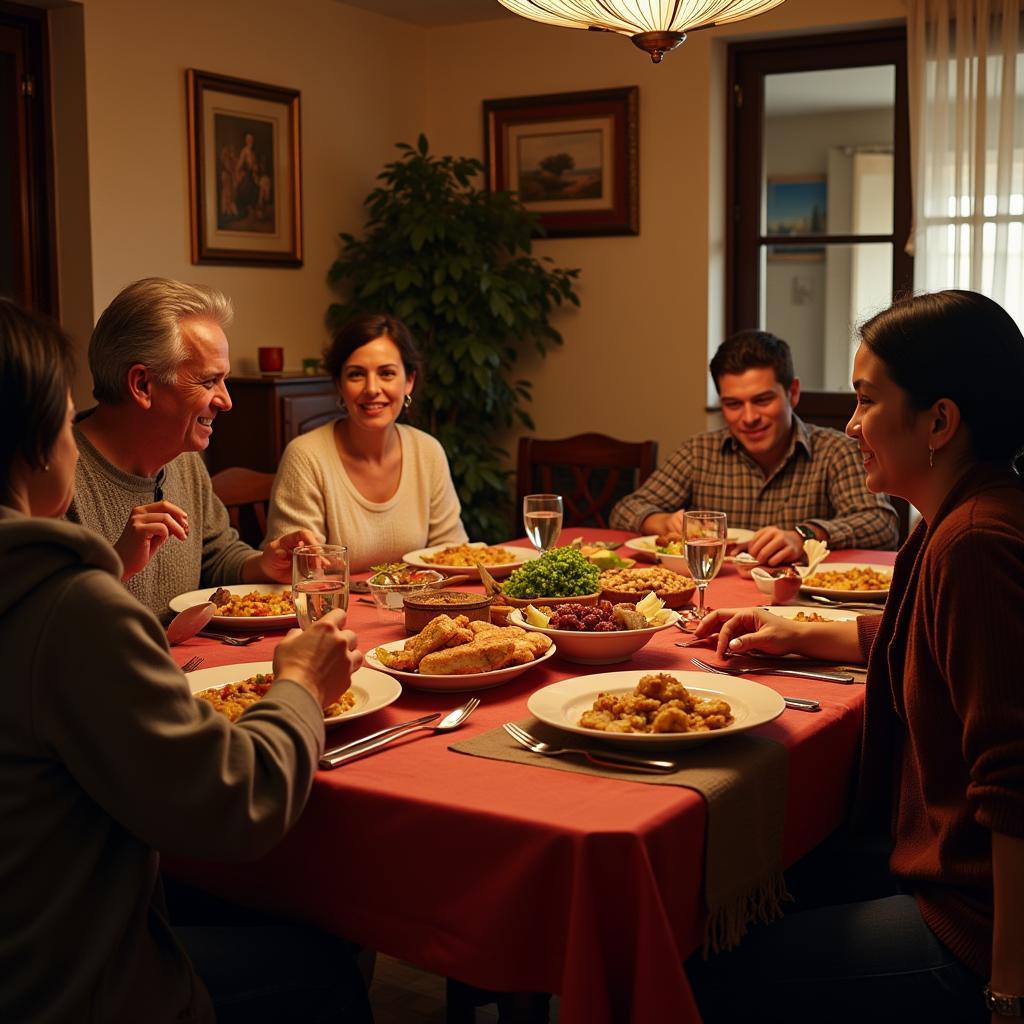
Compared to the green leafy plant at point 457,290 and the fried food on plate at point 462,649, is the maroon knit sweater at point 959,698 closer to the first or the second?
the fried food on plate at point 462,649

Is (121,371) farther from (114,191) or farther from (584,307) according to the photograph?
(584,307)

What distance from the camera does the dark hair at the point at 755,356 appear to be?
3.13 m

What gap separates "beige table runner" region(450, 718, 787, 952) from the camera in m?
1.34

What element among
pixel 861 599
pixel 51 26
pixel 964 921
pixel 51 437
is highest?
pixel 51 26

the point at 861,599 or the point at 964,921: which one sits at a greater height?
the point at 861,599

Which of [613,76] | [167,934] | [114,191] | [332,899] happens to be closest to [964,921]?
[332,899]

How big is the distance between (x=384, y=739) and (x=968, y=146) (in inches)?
143

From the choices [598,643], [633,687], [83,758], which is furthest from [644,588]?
[83,758]

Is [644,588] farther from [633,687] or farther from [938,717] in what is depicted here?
[938,717]

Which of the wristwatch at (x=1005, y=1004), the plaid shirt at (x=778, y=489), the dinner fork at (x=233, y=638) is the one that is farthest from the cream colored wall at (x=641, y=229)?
the wristwatch at (x=1005, y=1004)

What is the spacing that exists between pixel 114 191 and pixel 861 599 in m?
2.86

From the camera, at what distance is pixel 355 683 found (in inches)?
65.2

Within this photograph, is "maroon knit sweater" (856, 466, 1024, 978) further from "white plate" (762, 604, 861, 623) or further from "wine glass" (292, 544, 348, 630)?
"wine glass" (292, 544, 348, 630)

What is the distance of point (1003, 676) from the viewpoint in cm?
130
